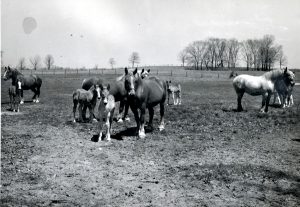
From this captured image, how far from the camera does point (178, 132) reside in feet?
42.9

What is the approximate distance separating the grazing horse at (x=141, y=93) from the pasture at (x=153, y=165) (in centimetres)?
84

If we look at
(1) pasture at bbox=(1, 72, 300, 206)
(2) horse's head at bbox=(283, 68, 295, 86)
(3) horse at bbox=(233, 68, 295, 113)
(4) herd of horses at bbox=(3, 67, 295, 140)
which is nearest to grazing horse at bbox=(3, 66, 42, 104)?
(4) herd of horses at bbox=(3, 67, 295, 140)

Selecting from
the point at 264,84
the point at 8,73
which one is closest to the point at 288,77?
the point at 264,84

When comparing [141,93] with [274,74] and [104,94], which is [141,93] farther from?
[274,74]

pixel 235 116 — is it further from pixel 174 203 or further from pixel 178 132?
pixel 174 203

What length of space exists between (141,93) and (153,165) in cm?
368

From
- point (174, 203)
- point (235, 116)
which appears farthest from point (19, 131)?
point (235, 116)

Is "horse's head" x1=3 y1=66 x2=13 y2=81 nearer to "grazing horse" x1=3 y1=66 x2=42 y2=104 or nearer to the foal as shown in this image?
"grazing horse" x1=3 y1=66 x2=42 y2=104

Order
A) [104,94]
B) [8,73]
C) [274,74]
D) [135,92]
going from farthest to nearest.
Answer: [8,73] < [274,74] < [135,92] < [104,94]

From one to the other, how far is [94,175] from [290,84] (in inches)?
608

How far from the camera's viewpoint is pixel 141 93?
11.9 m

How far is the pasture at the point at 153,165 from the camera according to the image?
6.73 m

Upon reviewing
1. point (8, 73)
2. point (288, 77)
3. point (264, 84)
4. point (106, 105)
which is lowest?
point (106, 105)

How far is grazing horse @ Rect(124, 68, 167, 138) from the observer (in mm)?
11453
